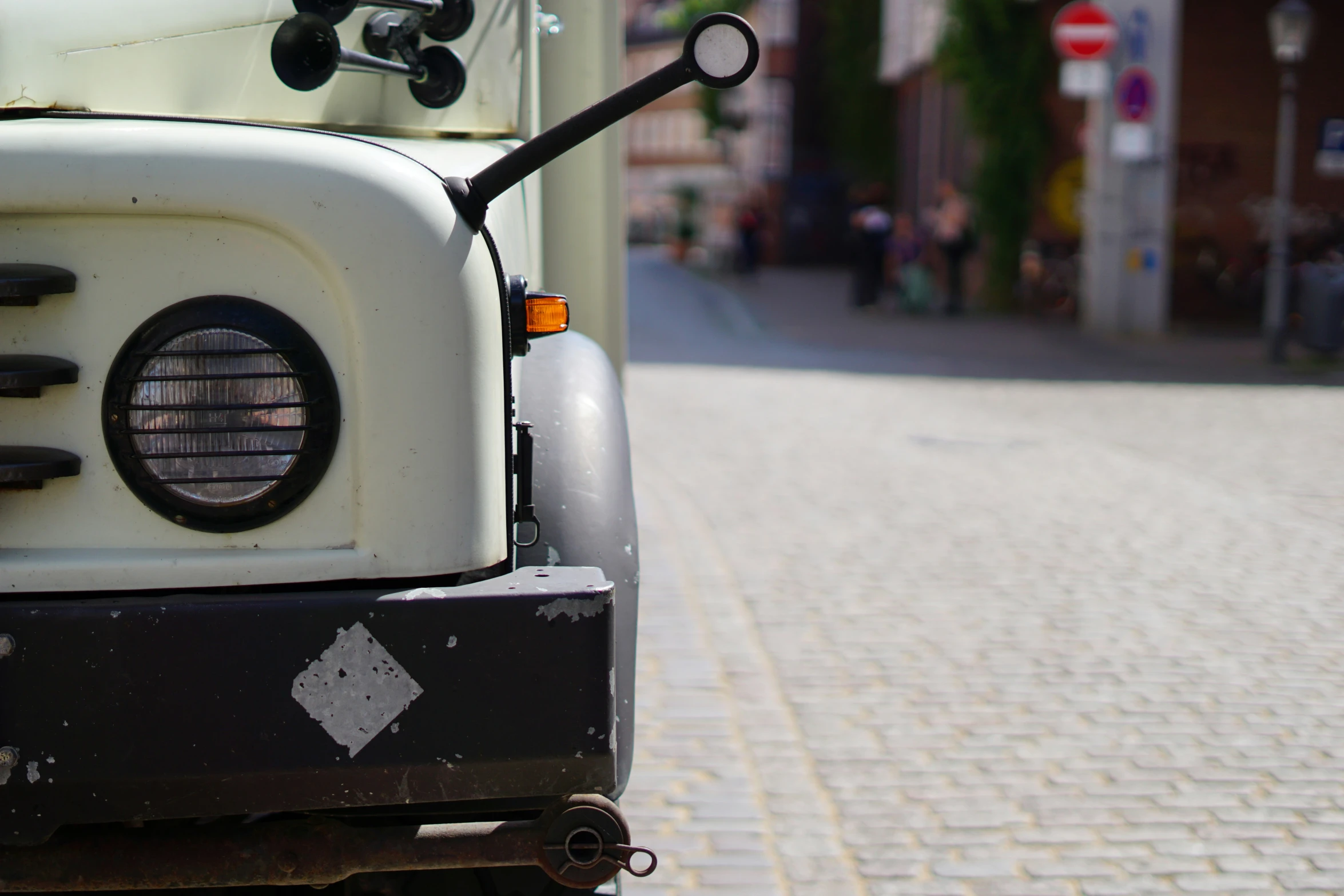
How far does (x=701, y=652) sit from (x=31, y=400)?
12.0 feet

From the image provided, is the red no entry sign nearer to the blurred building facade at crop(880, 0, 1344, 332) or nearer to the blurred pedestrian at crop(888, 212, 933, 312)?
the blurred building facade at crop(880, 0, 1344, 332)

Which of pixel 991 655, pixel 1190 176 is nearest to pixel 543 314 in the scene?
pixel 991 655

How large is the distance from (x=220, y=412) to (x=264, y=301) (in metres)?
0.16

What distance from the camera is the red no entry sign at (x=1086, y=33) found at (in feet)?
61.5

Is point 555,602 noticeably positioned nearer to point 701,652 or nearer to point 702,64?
point 702,64

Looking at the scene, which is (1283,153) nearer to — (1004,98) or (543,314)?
(1004,98)

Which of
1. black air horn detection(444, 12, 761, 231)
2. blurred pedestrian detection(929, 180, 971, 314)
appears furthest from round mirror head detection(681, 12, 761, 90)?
blurred pedestrian detection(929, 180, 971, 314)

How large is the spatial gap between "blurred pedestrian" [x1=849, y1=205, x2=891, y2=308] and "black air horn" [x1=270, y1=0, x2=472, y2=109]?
2213 centimetres

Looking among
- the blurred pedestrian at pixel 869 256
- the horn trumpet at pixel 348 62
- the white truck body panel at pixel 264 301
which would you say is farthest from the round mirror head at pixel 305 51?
the blurred pedestrian at pixel 869 256

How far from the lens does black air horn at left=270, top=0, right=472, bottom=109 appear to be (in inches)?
98.0

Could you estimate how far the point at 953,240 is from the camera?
23797mm

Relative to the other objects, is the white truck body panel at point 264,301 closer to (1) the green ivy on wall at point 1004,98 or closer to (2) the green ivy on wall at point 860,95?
(1) the green ivy on wall at point 1004,98

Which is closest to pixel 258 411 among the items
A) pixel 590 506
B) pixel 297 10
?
pixel 590 506

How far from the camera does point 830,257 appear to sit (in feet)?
141
